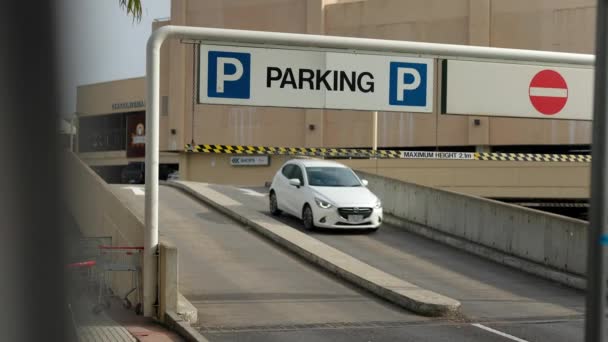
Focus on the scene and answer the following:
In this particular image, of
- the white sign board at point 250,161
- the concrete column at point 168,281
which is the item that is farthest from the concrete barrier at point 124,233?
the white sign board at point 250,161

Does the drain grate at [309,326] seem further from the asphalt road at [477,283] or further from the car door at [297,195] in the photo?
the car door at [297,195]

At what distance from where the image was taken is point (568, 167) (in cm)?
3097

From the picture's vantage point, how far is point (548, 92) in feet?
44.9

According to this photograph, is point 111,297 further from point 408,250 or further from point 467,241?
point 467,241

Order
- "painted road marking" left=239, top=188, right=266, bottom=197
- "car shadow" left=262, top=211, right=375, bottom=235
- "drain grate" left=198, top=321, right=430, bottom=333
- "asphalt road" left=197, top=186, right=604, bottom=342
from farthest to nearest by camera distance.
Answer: "painted road marking" left=239, top=188, right=266, bottom=197 < "car shadow" left=262, top=211, right=375, bottom=235 < "asphalt road" left=197, top=186, right=604, bottom=342 < "drain grate" left=198, top=321, right=430, bottom=333

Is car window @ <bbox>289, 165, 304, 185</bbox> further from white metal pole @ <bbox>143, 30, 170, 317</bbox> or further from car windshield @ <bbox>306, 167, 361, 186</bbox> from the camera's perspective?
white metal pole @ <bbox>143, 30, 170, 317</bbox>

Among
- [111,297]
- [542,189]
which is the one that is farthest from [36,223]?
[542,189]

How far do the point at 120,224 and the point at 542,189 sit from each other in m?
21.3

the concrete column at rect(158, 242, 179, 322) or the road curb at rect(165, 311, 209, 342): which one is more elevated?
the concrete column at rect(158, 242, 179, 322)

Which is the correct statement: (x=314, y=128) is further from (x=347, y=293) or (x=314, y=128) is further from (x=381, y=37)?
(x=347, y=293)

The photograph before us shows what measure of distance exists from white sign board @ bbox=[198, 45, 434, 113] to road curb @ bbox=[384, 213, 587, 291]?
4.25m

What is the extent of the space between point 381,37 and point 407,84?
99.8 feet

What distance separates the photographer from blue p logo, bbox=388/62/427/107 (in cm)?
1288

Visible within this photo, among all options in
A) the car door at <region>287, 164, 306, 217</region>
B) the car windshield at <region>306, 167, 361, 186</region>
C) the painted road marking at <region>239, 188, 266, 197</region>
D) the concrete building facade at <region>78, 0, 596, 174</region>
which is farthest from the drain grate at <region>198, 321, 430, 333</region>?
the concrete building facade at <region>78, 0, 596, 174</region>
